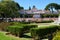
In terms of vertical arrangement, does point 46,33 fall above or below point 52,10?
above

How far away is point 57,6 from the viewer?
96.4 metres

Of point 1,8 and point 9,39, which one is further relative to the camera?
point 1,8

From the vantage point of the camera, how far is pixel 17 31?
16375 mm

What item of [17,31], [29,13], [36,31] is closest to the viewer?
[36,31]

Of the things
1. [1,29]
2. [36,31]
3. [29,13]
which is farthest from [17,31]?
[29,13]

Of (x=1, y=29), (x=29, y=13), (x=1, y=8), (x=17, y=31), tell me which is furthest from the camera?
(x=29, y=13)

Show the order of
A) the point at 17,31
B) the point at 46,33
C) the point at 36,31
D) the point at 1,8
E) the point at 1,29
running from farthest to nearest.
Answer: the point at 1,8
the point at 1,29
the point at 17,31
the point at 46,33
the point at 36,31

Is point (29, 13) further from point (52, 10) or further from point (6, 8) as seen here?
point (6, 8)

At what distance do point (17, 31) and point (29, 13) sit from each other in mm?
77356

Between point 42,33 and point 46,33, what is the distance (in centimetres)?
80

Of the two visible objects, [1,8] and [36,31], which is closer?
[36,31]

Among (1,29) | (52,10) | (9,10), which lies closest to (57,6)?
(52,10)

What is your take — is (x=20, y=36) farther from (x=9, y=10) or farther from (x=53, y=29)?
(x=9, y=10)

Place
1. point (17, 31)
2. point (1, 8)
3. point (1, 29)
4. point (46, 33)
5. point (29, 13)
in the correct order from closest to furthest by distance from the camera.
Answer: point (46, 33) → point (17, 31) → point (1, 29) → point (1, 8) → point (29, 13)
